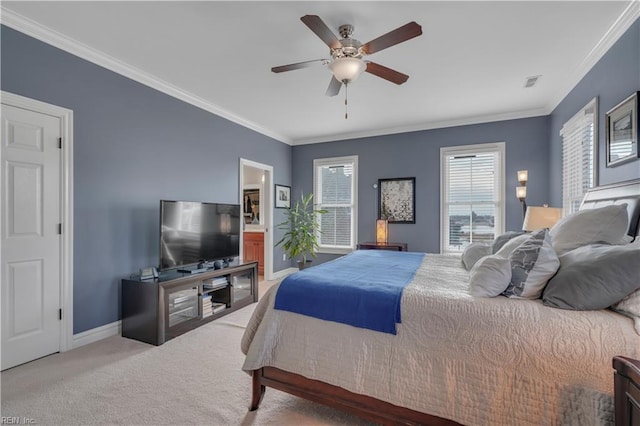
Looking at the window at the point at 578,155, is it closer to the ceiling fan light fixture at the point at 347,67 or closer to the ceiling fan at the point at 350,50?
the ceiling fan at the point at 350,50

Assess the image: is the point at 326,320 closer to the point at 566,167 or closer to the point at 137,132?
the point at 137,132

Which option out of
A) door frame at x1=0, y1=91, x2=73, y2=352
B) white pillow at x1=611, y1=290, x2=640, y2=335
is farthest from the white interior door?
white pillow at x1=611, y1=290, x2=640, y2=335

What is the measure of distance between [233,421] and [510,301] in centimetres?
167

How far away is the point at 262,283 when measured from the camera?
16.8 feet

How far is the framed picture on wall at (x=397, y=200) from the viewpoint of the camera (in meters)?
4.99

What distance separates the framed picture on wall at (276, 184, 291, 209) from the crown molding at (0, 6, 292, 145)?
1.79m

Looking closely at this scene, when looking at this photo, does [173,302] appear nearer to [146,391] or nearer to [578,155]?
[146,391]

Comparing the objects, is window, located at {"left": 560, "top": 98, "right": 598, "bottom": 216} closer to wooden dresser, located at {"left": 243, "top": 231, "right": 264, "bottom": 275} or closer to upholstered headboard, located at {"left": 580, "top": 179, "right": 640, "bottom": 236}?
upholstered headboard, located at {"left": 580, "top": 179, "right": 640, "bottom": 236}

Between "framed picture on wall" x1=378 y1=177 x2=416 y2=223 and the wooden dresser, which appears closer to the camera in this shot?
"framed picture on wall" x1=378 y1=177 x2=416 y2=223

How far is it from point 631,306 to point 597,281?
146 millimetres

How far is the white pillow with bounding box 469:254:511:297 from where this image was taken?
57.7 inches

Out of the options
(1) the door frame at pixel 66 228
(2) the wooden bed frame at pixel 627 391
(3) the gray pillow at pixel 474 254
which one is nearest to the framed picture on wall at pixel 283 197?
(1) the door frame at pixel 66 228

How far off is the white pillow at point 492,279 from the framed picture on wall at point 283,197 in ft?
14.3

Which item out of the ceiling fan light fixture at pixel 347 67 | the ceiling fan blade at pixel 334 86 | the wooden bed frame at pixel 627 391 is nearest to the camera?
the wooden bed frame at pixel 627 391
